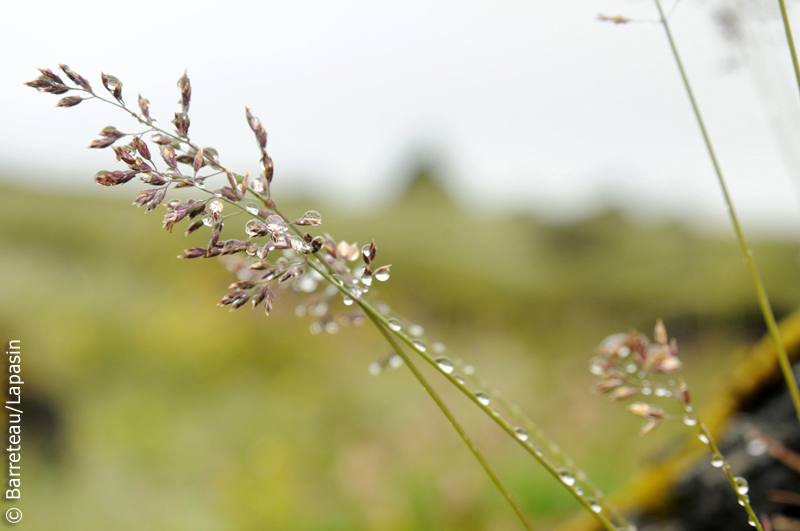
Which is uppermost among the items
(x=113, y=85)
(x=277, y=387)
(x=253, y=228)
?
(x=113, y=85)

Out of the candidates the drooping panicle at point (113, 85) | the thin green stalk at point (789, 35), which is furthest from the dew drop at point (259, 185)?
the thin green stalk at point (789, 35)

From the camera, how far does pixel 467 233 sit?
12.8 m

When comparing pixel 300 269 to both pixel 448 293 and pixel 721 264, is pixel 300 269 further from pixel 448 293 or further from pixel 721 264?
pixel 721 264

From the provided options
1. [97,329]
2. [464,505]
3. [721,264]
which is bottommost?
[464,505]

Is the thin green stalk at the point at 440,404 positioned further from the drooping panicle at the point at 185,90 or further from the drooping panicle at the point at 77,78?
the drooping panicle at the point at 77,78

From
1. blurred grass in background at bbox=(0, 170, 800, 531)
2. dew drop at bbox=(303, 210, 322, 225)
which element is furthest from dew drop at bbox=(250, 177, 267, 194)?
blurred grass in background at bbox=(0, 170, 800, 531)

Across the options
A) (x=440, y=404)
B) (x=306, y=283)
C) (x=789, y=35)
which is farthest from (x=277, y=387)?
(x=789, y=35)

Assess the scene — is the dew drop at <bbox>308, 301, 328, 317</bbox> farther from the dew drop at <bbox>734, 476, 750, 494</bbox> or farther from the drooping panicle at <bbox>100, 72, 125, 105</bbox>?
the dew drop at <bbox>734, 476, 750, 494</bbox>

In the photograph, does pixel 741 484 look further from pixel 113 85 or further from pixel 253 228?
pixel 113 85

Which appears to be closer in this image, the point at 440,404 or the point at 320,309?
the point at 440,404

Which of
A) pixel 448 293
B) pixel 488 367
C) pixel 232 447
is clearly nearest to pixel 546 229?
pixel 448 293

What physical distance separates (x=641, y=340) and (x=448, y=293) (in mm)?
8294

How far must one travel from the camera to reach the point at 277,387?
5.05m

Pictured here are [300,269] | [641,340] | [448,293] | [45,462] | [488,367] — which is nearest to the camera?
[300,269]
